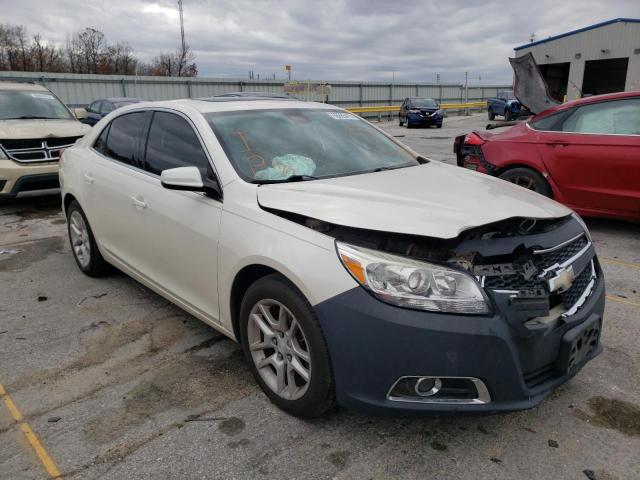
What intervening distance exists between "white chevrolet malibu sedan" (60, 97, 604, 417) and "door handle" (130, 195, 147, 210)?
3 cm

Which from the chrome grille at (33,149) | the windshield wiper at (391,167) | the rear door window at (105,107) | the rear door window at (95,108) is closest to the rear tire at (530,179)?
the windshield wiper at (391,167)

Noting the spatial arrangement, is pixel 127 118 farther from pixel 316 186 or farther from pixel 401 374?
pixel 401 374

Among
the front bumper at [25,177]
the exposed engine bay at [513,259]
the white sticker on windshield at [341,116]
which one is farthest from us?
the front bumper at [25,177]

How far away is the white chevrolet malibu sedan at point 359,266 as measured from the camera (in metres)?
2.20

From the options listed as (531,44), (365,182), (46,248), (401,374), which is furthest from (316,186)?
(531,44)

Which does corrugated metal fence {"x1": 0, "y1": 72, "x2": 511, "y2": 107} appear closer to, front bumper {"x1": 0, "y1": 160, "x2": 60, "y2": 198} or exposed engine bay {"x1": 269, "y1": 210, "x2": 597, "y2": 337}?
front bumper {"x1": 0, "y1": 160, "x2": 60, "y2": 198}

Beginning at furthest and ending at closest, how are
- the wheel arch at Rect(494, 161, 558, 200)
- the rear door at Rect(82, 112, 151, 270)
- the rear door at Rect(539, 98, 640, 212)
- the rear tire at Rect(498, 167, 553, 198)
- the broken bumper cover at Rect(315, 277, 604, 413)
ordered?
the rear tire at Rect(498, 167, 553, 198), the wheel arch at Rect(494, 161, 558, 200), the rear door at Rect(539, 98, 640, 212), the rear door at Rect(82, 112, 151, 270), the broken bumper cover at Rect(315, 277, 604, 413)

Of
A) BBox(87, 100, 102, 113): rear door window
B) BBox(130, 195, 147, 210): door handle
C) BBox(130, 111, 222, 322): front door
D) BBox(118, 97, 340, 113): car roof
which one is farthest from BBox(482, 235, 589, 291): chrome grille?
BBox(87, 100, 102, 113): rear door window

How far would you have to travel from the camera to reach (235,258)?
2.76 m

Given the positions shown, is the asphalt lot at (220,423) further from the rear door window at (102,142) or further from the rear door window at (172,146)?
the rear door window at (102,142)

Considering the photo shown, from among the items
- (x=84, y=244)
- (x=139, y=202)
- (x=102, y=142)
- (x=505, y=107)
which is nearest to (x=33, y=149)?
(x=84, y=244)

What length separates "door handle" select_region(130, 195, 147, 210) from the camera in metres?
3.59

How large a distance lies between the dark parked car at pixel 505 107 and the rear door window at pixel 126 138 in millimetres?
26645

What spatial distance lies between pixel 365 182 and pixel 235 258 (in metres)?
0.86
